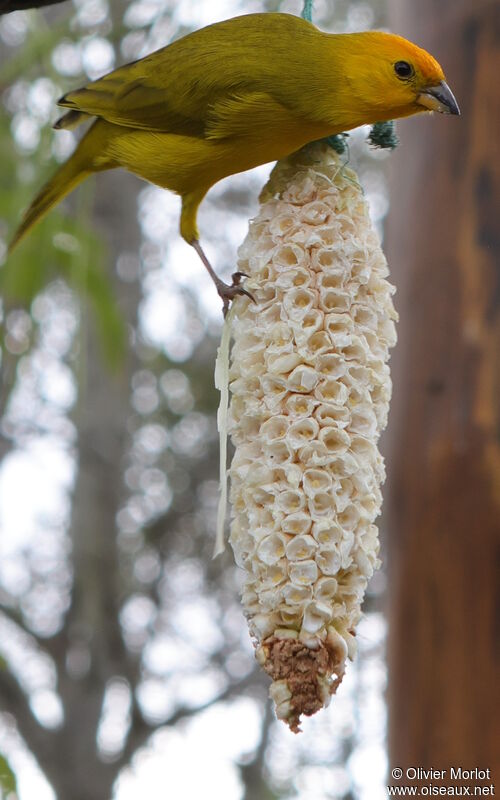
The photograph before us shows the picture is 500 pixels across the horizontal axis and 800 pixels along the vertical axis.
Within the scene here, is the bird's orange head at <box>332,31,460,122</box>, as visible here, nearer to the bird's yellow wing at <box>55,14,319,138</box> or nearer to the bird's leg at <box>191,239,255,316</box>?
the bird's yellow wing at <box>55,14,319,138</box>

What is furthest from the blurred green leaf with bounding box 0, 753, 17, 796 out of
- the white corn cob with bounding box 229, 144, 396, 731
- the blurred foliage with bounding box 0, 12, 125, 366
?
the blurred foliage with bounding box 0, 12, 125, 366

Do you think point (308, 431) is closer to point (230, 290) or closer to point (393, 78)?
point (230, 290)

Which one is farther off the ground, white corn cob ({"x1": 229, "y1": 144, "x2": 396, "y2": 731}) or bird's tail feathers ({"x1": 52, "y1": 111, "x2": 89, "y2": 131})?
bird's tail feathers ({"x1": 52, "y1": 111, "x2": 89, "y2": 131})

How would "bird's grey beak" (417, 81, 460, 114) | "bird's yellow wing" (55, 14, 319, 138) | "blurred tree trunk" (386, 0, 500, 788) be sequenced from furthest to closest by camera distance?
"blurred tree trunk" (386, 0, 500, 788), "bird's yellow wing" (55, 14, 319, 138), "bird's grey beak" (417, 81, 460, 114)

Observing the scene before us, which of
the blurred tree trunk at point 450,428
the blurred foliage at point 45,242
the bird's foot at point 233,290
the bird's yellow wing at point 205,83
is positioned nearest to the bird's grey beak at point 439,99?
the bird's yellow wing at point 205,83

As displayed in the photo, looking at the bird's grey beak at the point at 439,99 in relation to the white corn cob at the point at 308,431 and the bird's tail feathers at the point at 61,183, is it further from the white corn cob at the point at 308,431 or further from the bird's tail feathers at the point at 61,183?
the bird's tail feathers at the point at 61,183
